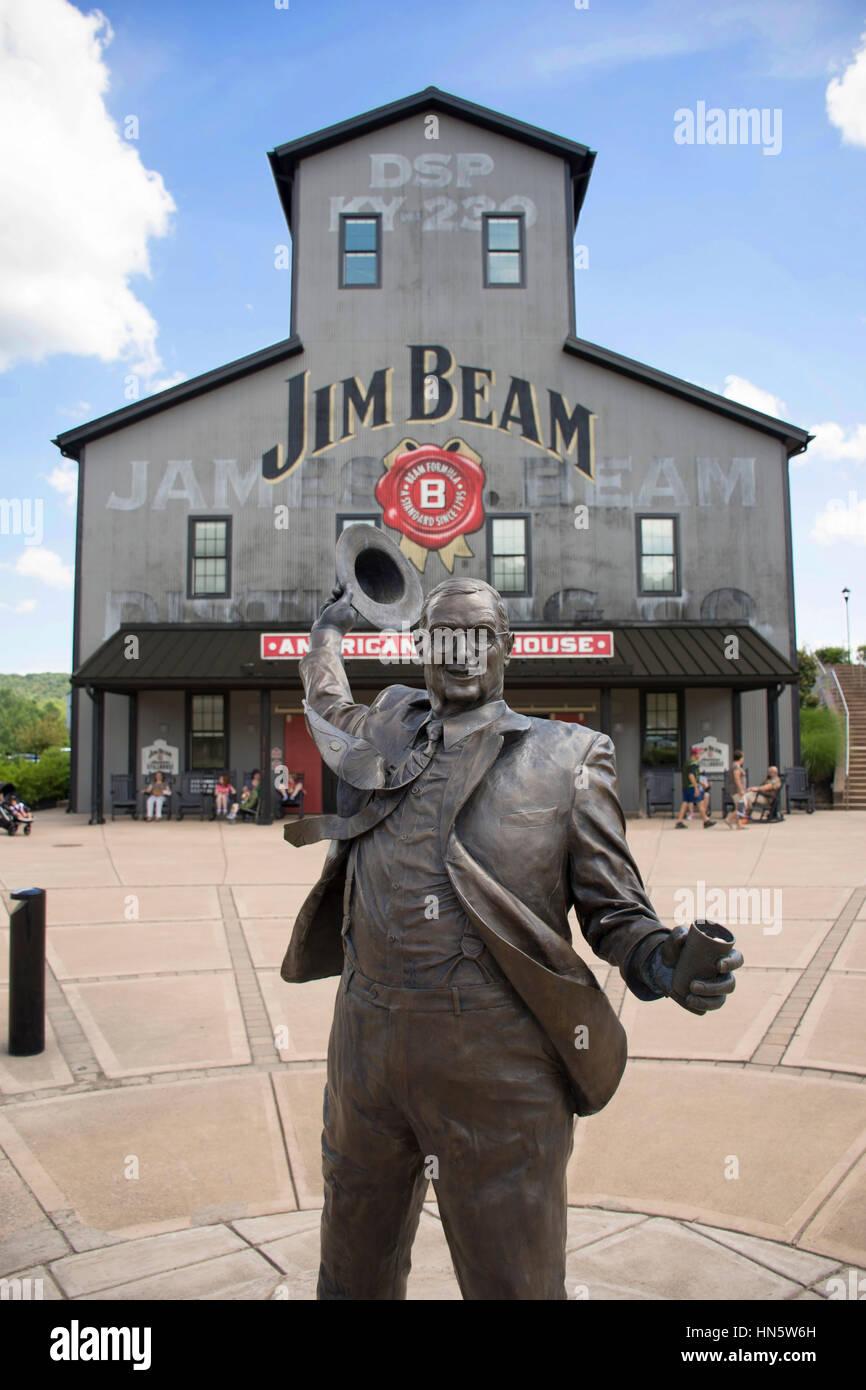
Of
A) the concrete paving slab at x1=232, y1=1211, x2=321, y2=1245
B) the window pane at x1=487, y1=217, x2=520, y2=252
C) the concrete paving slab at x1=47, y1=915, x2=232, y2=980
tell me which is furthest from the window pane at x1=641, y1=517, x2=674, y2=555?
the concrete paving slab at x1=232, y1=1211, x2=321, y2=1245

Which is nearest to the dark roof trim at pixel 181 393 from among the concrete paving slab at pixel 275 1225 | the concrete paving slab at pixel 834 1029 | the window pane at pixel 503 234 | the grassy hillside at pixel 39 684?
the window pane at pixel 503 234

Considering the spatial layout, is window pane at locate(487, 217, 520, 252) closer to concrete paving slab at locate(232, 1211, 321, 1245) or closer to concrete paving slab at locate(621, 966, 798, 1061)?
concrete paving slab at locate(621, 966, 798, 1061)

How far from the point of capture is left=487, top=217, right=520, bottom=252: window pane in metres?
22.2

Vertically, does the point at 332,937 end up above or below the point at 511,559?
below

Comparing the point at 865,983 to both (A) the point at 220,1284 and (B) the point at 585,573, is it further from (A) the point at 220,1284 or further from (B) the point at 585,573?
(B) the point at 585,573

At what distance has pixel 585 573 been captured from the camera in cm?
2170

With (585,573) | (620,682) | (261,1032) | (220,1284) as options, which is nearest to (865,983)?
(261,1032)

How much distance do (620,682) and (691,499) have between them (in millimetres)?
4779

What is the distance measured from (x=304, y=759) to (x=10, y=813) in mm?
6186

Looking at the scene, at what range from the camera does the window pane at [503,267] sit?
→ 22141 millimetres

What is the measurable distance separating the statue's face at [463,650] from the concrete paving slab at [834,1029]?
4.30 m

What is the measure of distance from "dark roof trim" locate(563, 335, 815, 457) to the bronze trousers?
69.3ft

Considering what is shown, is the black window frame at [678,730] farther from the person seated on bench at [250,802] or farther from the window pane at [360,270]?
the window pane at [360,270]

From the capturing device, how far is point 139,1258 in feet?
12.2
